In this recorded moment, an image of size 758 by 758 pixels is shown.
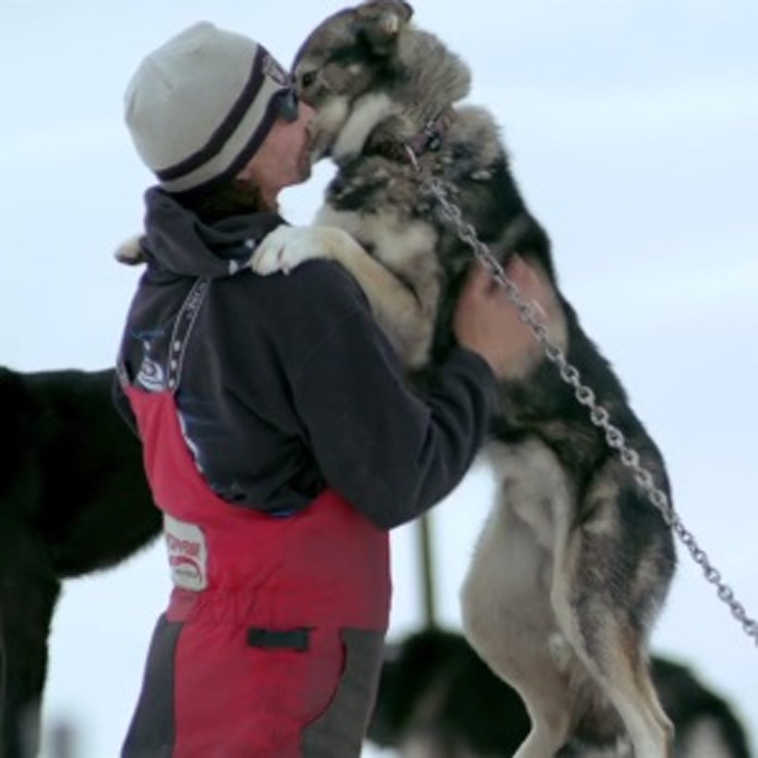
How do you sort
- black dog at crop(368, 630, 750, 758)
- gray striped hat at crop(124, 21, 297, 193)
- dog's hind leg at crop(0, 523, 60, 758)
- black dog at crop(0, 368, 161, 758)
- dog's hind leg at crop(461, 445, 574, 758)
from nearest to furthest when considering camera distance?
gray striped hat at crop(124, 21, 297, 193) → dog's hind leg at crop(461, 445, 574, 758) → black dog at crop(368, 630, 750, 758) → dog's hind leg at crop(0, 523, 60, 758) → black dog at crop(0, 368, 161, 758)

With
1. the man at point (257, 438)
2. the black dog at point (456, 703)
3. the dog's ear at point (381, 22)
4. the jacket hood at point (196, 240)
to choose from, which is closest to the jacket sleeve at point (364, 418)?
the man at point (257, 438)

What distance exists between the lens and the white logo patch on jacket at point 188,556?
2.58 meters

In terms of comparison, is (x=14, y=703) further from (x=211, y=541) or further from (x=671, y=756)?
(x=211, y=541)

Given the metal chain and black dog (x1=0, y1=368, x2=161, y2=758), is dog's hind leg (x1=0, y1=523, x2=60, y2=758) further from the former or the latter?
the metal chain

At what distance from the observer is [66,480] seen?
5.30 m

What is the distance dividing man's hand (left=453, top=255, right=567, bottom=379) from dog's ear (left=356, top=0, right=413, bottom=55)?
1.38 feet

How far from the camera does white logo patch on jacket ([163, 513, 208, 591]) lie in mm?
2578

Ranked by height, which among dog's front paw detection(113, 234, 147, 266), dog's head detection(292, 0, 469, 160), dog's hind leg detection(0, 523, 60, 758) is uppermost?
dog's head detection(292, 0, 469, 160)

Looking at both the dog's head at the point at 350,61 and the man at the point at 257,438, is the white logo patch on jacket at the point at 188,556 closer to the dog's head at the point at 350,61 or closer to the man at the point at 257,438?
the man at the point at 257,438

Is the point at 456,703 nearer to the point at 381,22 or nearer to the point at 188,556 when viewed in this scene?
the point at 381,22

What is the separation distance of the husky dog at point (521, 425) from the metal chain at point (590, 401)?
0.15ft

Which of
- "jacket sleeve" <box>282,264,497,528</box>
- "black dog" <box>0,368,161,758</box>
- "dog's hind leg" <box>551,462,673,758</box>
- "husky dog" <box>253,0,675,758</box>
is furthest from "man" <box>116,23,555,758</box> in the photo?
"black dog" <box>0,368,161,758</box>

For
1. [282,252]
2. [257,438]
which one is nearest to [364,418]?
[257,438]

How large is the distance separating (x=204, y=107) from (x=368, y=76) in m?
1.01
